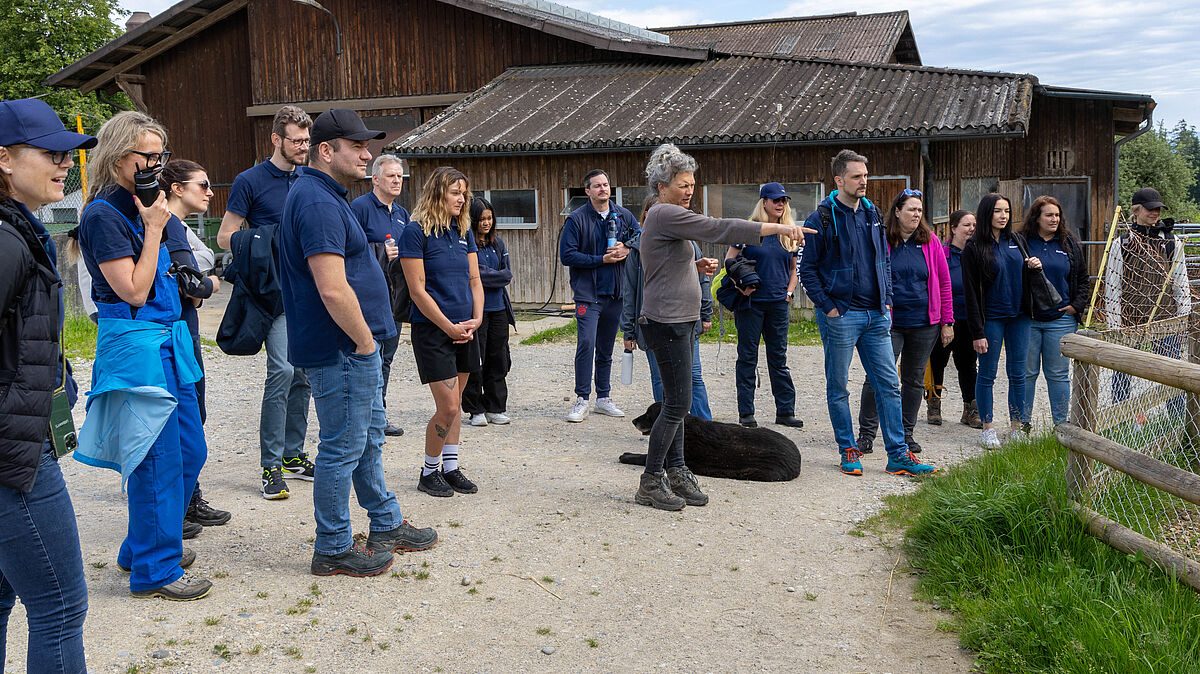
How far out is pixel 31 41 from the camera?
38.0 m

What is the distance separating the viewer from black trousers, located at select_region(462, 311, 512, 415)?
7.51m

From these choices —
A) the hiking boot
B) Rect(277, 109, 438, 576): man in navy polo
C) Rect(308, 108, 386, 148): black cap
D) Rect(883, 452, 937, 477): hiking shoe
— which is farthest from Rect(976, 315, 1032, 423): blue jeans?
Rect(308, 108, 386, 148): black cap

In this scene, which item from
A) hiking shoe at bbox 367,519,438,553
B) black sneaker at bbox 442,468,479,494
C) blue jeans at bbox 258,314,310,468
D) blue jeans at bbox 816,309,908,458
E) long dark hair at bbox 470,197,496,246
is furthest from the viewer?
long dark hair at bbox 470,197,496,246

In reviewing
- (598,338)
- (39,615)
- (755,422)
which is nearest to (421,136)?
(598,338)

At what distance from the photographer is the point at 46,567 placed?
2.66 metres

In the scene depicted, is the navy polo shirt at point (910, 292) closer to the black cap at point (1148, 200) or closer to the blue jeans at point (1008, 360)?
the blue jeans at point (1008, 360)

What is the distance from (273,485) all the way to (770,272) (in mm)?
4093

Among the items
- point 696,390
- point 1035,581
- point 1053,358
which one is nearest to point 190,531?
point 696,390

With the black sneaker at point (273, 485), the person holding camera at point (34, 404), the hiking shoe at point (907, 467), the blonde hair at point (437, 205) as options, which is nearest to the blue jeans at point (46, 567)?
the person holding camera at point (34, 404)

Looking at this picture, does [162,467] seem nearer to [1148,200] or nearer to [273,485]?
[273,485]

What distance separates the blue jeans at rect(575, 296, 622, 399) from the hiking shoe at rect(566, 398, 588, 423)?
0.05 meters

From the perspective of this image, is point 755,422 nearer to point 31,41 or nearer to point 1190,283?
point 1190,283

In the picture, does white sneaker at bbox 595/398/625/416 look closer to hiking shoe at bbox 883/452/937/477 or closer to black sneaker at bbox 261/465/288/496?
hiking shoe at bbox 883/452/937/477

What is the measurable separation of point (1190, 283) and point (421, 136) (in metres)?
12.4
